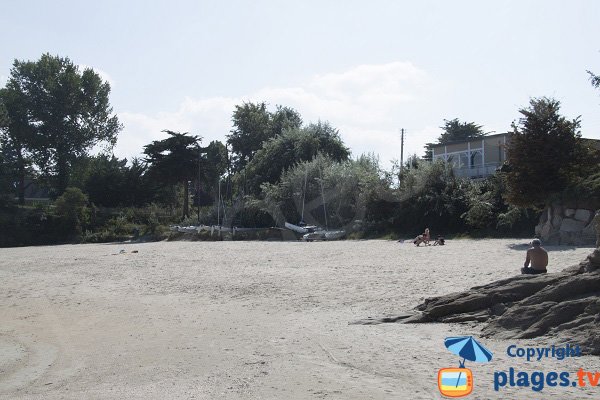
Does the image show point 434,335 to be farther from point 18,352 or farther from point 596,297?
point 18,352

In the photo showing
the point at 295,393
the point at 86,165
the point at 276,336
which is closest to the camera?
the point at 295,393

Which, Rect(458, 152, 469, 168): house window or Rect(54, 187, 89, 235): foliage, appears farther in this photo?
Rect(54, 187, 89, 235): foliage

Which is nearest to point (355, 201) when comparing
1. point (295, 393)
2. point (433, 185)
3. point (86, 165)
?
point (433, 185)

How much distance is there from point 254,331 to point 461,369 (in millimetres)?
4906

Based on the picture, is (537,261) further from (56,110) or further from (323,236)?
(56,110)

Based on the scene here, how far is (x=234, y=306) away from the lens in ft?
47.5

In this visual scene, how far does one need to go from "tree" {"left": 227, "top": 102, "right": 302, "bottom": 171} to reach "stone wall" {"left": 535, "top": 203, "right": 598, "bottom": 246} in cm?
4878

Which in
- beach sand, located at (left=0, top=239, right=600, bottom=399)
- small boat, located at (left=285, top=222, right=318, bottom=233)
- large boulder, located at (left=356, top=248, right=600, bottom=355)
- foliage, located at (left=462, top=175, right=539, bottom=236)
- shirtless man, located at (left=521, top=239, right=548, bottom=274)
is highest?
foliage, located at (left=462, top=175, right=539, bottom=236)

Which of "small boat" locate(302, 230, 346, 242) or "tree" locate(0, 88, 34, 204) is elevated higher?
"tree" locate(0, 88, 34, 204)

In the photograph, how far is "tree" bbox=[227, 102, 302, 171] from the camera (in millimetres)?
71188

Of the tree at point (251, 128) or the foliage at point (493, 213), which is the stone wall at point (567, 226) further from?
the tree at point (251, 128)

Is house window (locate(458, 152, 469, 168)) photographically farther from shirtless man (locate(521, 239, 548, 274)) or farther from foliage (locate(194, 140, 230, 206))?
shirtless man (locate(521, 239, 548, 274))

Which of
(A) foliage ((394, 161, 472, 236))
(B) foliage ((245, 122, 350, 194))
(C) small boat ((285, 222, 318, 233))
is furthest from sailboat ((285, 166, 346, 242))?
(B) foliage ((245, 122, 350, 194))

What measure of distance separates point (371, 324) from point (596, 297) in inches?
161
